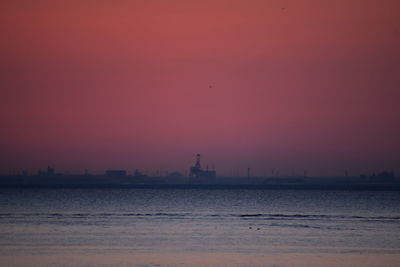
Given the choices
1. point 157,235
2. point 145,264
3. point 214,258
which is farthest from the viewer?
point 157,235

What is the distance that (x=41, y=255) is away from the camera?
54.3 m

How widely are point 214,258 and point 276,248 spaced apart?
25.8 feet

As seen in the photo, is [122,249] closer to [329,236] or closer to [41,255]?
[41,255]

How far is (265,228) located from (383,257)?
26186 millimetres

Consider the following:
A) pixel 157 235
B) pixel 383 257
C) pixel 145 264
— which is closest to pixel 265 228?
pixel 157 235

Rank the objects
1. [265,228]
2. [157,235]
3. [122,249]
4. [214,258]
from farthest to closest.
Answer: [265,228], [157,235], [122,249], [214,258]

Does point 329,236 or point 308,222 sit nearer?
point 329,236

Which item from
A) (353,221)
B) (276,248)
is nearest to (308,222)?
(353,221)

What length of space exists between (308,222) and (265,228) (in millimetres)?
11614

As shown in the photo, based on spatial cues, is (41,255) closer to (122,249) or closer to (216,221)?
(122,249)

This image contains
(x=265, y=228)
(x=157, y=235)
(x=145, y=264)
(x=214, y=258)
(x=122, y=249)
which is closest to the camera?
(x=145, y=264)

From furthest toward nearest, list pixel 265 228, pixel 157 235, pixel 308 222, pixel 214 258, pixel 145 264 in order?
pixel 308 222, pixel 265 228, pixel 157 235, pixel 214 258, pixel 145 264

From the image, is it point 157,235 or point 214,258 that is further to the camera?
point 157,235

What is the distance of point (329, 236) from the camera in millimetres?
70500
